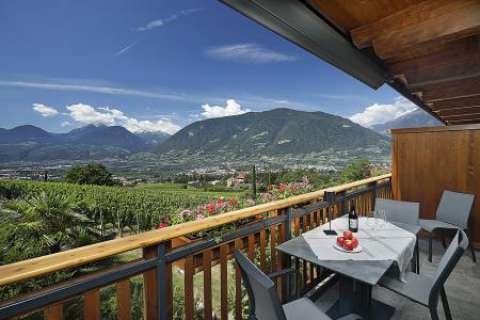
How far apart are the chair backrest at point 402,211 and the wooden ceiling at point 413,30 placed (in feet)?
4.59

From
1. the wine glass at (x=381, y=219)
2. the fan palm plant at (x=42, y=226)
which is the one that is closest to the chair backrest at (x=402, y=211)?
the wine glass at (x=381, y=219)

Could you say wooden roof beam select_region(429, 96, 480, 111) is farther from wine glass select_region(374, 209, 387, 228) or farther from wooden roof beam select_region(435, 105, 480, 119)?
wine glass select_region(374, 209, 387, 228)

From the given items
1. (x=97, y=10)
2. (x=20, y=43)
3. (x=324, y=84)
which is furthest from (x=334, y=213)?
(x=324, y=84)

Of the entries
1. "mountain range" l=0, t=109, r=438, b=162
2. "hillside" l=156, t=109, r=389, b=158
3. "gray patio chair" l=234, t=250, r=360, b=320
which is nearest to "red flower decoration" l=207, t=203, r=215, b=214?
"gray patio chair" l=234, t=250, r=360, b=320

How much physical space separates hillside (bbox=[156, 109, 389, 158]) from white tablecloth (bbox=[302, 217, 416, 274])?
14888 millimetres

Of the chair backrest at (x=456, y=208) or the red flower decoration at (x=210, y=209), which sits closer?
the chair backrest at (x=456, y=208)

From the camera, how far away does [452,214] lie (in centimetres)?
319

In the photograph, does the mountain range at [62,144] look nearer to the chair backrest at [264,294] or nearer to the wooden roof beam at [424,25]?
the chair backrest at [264,294]

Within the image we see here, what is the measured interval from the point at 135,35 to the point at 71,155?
34.1 feet

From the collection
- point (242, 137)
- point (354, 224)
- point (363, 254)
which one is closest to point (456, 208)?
point (354, 224)

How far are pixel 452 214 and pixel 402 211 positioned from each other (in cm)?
111

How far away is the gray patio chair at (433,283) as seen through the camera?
1.44 m

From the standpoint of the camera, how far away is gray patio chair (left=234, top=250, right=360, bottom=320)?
1.00m

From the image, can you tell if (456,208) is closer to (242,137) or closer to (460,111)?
(460,111)
